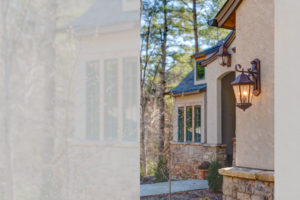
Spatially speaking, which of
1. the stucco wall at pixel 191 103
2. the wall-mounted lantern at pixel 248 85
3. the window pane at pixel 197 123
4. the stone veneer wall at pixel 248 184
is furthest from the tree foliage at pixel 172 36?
the wall-mounted lantern at pixel 248 85

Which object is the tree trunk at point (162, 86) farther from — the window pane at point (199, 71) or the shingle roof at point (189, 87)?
the window pane at point (199, 71)

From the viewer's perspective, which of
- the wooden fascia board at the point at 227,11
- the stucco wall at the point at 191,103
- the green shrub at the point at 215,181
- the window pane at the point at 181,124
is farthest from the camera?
Result: the window pane at the point at 181,124

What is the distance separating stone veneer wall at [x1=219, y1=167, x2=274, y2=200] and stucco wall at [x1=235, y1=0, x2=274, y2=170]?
0.13 metres

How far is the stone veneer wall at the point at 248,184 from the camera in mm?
4133

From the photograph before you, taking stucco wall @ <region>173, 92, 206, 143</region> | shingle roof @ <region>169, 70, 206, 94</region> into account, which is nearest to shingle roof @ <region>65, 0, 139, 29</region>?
shingle roof @ <region>169, 70, 206, 94</region>

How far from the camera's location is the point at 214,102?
10016mm

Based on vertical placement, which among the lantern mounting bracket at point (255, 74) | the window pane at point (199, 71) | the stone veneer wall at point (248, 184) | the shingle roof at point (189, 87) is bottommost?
the stone veneer wall at point (248, 184)

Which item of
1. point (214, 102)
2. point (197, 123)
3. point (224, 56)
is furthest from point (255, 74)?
point (197, 123)

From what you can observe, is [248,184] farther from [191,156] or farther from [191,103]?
[191,103]

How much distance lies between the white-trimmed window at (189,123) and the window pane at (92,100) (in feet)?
32.6

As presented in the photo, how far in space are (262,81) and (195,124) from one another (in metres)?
6.68

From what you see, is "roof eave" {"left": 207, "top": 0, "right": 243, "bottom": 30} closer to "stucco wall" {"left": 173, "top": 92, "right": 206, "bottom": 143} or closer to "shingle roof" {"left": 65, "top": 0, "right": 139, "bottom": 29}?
"shingle roof" {"left": 65, "top": 0, "right": 139, "bottom": 29}

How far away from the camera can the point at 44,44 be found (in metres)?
1.14

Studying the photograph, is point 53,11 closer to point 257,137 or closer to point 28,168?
point 28,168
